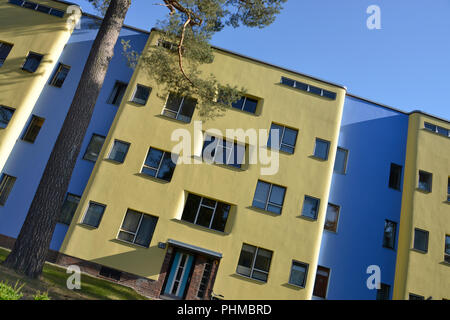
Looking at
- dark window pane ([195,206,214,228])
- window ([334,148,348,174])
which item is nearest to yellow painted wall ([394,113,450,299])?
window ([334,148,348,174])

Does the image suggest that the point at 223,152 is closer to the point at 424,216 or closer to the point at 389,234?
the point at 389,234

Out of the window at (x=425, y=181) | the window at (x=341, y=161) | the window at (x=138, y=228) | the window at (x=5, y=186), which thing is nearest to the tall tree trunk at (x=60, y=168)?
the window at (x=138, y=228)

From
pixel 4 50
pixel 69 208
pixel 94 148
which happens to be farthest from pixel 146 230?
pixel 4 50

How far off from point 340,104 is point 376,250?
29.0 feet

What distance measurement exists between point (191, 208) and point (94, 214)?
16.3 feet

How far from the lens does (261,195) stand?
15789 mm

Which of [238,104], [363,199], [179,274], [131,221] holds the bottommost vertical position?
[179,274]

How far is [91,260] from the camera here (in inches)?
541

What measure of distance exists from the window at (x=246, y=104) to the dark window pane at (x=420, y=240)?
38.3 ft

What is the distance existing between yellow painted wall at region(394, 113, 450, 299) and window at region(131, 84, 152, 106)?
54.0 feet

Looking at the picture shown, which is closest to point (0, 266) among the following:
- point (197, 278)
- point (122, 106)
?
point (197, 278)

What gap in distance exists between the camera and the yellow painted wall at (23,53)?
16.1 meters

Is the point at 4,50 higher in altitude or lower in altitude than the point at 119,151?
higher
